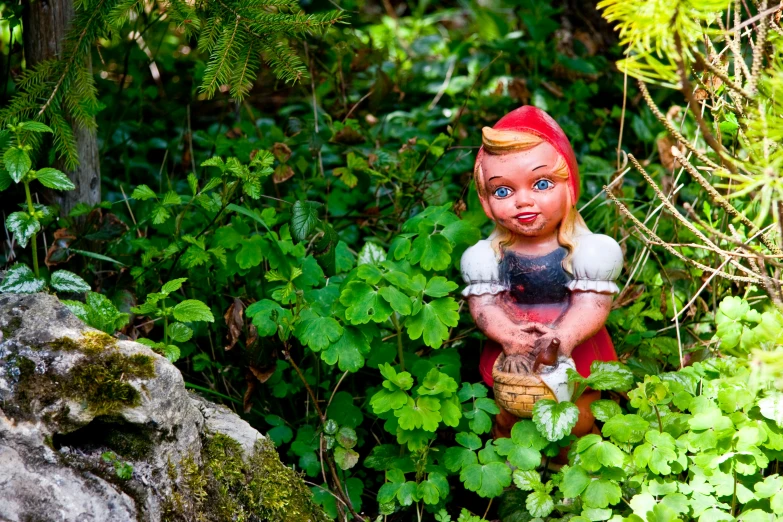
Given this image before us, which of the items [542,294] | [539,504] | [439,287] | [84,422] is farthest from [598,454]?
[84,422]

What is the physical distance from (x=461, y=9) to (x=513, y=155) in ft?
15.2

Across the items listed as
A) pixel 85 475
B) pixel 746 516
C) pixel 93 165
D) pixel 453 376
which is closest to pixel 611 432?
pixel 746 516

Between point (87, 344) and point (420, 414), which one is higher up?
point (87, 344)

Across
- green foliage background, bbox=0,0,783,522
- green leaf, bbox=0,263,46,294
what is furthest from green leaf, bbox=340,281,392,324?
green leaf, bbox=0,263,46,294

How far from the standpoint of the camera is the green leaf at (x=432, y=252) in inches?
113

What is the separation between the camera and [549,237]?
2838 mm

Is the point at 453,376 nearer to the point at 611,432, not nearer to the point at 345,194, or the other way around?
the point at 611,432

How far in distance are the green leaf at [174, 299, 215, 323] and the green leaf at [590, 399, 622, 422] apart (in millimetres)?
1208

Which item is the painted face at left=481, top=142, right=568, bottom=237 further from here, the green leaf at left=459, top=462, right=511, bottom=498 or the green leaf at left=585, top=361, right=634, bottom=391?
the green leaf at left=459, top=462, right=511, bottom=498

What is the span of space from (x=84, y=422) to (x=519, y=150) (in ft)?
5.16

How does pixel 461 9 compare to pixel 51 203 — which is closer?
pixel 51 203

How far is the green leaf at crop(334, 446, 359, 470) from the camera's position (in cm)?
269

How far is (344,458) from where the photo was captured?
2.70 m

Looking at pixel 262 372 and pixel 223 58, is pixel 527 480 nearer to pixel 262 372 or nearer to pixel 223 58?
pixel 262 372
